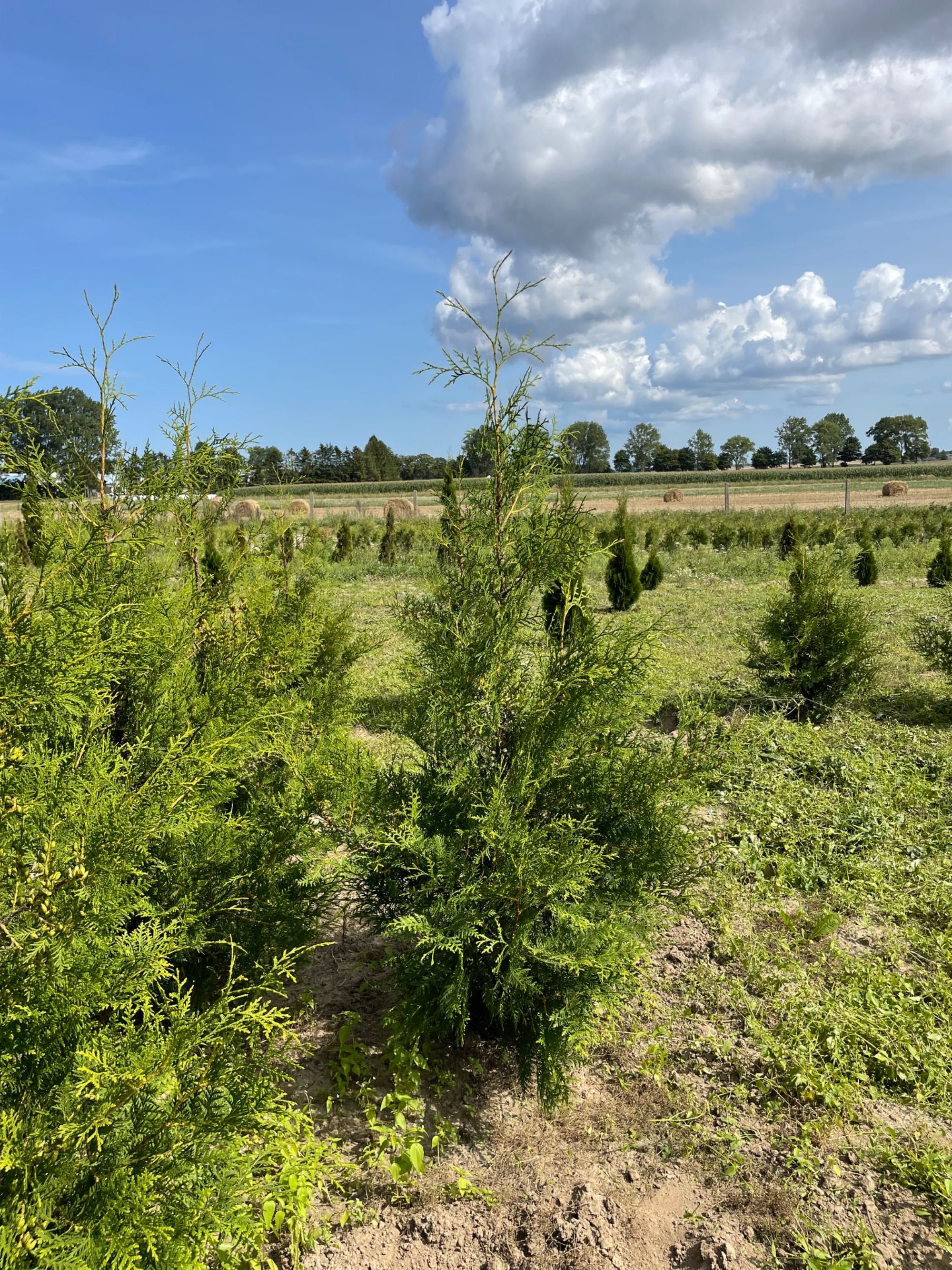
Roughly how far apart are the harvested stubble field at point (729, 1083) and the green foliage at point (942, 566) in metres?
9.60

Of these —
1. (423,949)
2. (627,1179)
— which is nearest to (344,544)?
(423,949)

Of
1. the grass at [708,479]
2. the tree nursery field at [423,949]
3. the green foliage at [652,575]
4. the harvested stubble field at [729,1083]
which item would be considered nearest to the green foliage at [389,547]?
the green foliage at [652,575]

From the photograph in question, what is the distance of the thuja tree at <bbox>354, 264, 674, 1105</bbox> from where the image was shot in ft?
8.51

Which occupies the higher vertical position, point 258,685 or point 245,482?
point 245,482

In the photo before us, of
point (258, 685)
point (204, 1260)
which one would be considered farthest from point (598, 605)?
point (204, 1260)

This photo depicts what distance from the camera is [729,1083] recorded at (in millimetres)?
2916

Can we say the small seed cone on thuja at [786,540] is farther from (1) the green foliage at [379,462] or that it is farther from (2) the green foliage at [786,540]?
(1) the green foliage at [379,462]

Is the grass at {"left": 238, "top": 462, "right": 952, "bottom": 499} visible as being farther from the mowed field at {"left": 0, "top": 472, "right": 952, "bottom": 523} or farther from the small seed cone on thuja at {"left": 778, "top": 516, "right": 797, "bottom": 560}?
the small seed cone on thuja at {"left": 778, "top": 516, "right": 797, "bottom": 560}

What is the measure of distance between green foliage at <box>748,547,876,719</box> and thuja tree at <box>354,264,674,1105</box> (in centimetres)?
433

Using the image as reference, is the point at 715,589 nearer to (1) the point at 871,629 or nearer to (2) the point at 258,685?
(1) the point at 871,629

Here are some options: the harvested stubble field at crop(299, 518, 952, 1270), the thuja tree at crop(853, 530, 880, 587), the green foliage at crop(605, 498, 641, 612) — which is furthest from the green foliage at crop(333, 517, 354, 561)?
the harvested stubble field at crop(299, 518, 952, 1270)

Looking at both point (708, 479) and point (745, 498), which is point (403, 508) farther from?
point (708, 479)

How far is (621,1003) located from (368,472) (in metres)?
63.7

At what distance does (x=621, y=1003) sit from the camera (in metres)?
3.04
